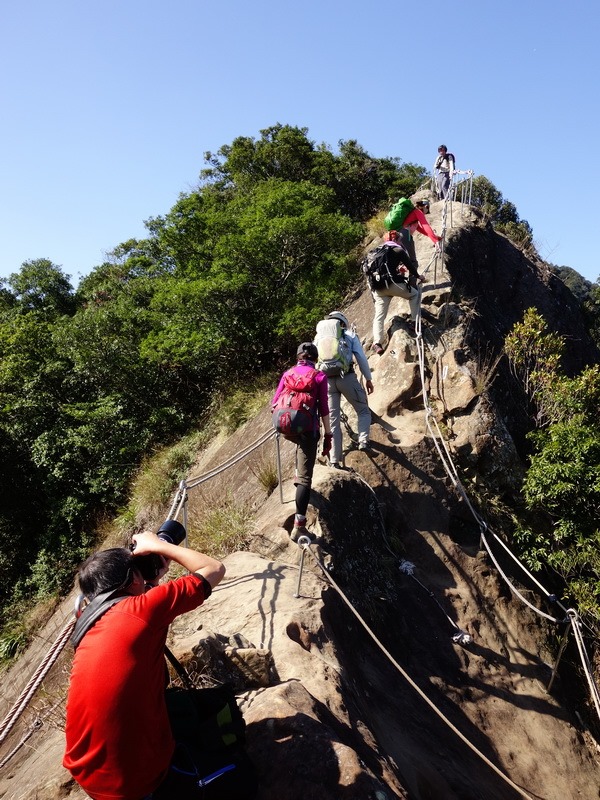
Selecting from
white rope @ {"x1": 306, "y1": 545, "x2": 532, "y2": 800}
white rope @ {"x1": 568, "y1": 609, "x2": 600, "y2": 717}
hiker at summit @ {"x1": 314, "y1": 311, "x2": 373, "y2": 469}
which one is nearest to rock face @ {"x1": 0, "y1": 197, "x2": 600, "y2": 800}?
white rope @ {"x1": 306, "y1": 545, "x2": 532, "y2": 800}

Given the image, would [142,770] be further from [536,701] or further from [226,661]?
[536,701]

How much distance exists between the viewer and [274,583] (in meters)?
4.84

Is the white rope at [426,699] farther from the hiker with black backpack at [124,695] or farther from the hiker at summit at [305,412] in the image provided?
the hiker with black backpack at [124,695]

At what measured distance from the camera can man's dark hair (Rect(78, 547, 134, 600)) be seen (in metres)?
2.41

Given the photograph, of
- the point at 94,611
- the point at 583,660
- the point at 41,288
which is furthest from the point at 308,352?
the point at 41,288

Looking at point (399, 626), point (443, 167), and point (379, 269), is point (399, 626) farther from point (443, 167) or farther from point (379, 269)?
point (443, 167)

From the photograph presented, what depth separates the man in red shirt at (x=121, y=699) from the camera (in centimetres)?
219

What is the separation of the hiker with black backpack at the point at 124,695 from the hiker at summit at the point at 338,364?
167 inches

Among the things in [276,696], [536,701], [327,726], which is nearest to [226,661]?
[276,696]

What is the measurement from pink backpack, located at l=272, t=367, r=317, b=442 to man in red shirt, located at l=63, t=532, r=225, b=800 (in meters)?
2.93

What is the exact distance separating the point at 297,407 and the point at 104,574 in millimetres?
3060

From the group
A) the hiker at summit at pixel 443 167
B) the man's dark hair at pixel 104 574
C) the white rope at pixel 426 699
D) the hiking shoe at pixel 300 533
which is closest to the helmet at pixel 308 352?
the hiking shoe at pixel 300 533

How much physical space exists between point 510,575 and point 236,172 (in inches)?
764

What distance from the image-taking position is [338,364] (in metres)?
6.48
